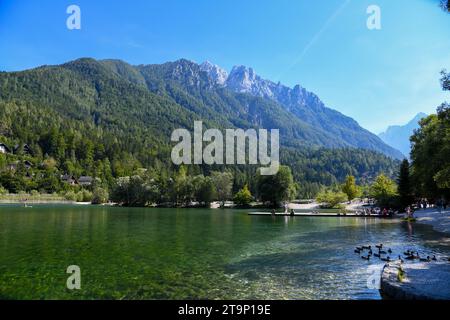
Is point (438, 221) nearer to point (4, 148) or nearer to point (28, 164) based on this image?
point (28, 164)

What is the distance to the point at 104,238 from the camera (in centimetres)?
3784

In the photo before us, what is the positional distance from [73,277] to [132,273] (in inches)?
126

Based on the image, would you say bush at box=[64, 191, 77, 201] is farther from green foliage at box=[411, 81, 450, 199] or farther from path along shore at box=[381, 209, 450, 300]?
path along shore at box=[381, 209, 450, 300]

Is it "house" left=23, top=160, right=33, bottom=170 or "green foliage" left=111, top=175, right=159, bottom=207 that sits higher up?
"house" left=23, top=160, right=33, bottom=170

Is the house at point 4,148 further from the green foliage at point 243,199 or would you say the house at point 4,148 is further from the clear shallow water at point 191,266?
the clear shallow water at point 191,266

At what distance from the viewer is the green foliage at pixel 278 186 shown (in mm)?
113775

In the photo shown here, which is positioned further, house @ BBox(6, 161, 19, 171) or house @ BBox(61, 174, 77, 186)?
house @ BBox(61, 174, 77, 186)

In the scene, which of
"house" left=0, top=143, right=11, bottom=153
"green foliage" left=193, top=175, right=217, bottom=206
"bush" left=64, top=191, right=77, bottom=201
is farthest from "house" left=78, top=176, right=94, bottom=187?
"green foliage" left=193, top=175, right=217, bottom=206

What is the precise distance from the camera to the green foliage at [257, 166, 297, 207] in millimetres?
113775

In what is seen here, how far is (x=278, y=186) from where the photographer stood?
376ft

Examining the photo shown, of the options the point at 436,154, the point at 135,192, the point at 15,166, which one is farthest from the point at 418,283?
the point at 15,166
